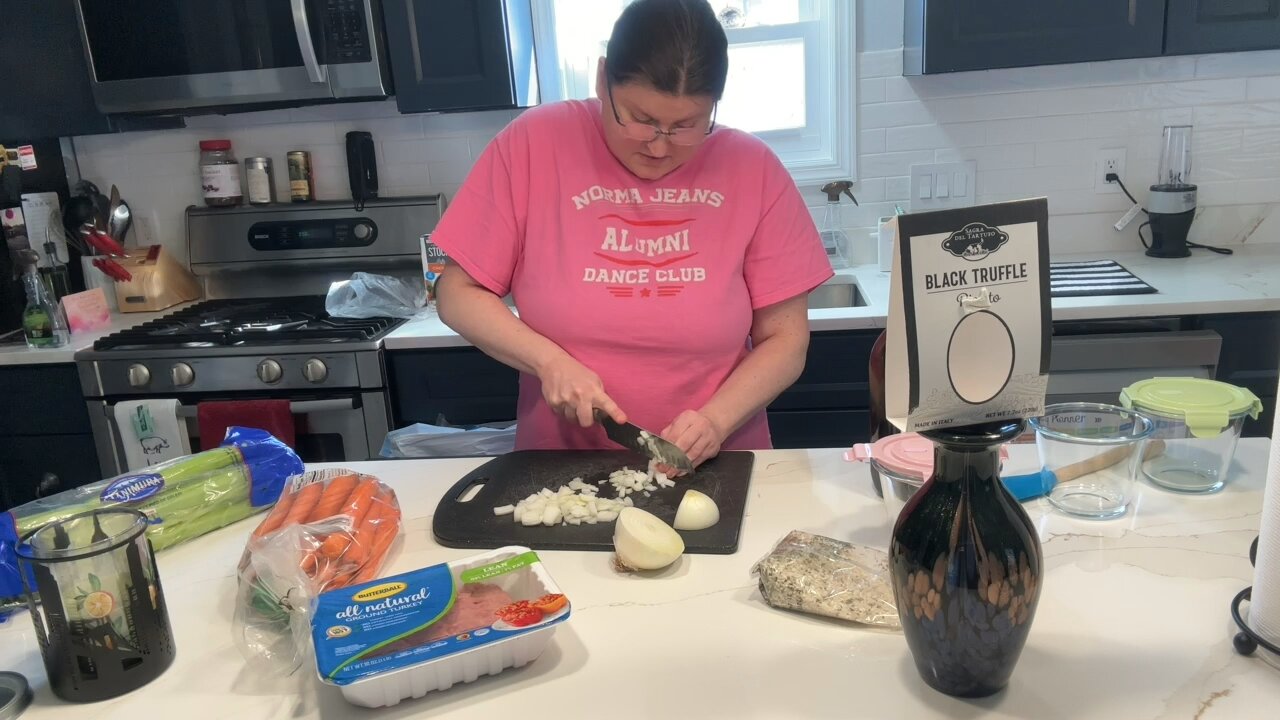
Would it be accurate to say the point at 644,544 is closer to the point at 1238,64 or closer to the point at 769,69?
the point at 769,69

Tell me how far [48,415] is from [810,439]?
2098 mm

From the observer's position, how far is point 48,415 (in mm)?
2604

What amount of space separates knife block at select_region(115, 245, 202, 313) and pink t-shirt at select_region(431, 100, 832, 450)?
1848 millimetres

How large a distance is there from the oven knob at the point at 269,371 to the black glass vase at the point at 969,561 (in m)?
2.03

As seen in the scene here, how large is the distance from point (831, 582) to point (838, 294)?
190 centimetres

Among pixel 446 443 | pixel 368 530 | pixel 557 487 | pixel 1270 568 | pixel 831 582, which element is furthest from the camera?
pixel 446 443

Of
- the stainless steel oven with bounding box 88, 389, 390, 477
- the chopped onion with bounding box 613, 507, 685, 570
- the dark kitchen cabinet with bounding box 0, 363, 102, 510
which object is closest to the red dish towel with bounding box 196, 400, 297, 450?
the stainless steel oven with bounding box 88, 389, 390, 477

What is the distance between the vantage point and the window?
9.53ft

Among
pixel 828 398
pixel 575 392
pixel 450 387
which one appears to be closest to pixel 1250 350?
pixel 828 398

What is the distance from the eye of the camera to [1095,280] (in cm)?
246

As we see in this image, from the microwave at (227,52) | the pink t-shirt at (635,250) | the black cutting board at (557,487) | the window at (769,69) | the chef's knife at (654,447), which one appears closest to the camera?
the black cutting board at (557,487)

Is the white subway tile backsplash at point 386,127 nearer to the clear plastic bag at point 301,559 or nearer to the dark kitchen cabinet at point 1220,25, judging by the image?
the clear plastic bag at point 301,559

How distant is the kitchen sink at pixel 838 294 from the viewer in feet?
9.00

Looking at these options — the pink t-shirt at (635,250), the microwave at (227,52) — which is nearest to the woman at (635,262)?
the pink t-shirt at (635,250)
